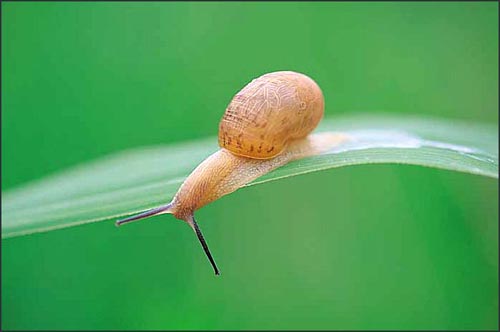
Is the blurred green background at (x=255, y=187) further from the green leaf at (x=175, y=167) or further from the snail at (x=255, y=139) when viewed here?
the snail at (x=255, y=139)

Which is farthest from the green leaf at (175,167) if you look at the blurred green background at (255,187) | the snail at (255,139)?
the blurred green background at (255,187)

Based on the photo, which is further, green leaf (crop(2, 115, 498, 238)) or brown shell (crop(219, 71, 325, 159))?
brown shell (crop(219, 71, 325, 159))

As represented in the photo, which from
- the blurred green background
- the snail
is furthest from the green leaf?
the blurred green background

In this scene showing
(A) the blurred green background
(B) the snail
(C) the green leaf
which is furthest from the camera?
(A) the blurred green background

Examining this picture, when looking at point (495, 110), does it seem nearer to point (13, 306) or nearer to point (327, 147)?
point (327, 147)

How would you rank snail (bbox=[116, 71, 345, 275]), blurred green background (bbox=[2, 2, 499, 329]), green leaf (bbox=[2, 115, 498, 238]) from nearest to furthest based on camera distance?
green leaf (bbox=[2, 115, 498, 238]) → snail (bbox=[116, 71, 345, 275]) → blurred green background (bbox=[2, 2, 499, 329])

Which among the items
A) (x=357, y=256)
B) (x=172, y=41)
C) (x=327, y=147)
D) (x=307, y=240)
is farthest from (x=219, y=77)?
(x=327, y=147)

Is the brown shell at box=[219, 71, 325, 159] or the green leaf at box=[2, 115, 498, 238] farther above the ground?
the brown shell at box=[219, 71, 325, 159]

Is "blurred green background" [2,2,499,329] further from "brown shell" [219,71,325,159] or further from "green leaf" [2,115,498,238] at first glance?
"brown shell" [219,71,325,159]
